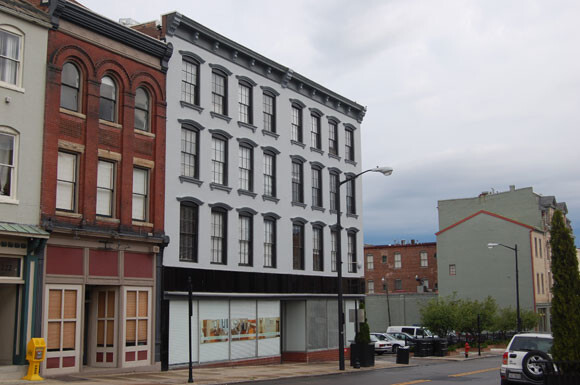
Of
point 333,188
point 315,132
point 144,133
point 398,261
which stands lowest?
point 398,261

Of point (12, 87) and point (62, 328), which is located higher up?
point (12, 87)

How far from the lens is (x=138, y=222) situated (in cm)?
2595

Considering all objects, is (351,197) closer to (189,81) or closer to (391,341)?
(391,341)

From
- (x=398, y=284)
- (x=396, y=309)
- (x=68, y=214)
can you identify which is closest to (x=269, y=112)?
(x=68, y=214)

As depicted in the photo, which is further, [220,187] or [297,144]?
[297,144]

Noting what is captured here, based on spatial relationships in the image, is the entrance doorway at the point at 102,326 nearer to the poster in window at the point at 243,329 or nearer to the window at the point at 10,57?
the poster in window at the point at 243,329

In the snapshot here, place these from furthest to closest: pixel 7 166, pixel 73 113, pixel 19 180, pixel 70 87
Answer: pixel 70 87 < pixel 73 113 < pixel 19 180 < pixel 7 166

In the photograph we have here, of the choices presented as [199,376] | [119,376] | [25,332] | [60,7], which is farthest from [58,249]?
[60,7]

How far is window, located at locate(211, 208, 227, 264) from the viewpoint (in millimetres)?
30047

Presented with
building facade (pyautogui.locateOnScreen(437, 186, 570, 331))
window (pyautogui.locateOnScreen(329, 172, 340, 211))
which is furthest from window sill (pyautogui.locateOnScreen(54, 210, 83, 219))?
building facade (pyautogui.locateOnScreen(437, 186, 570, 331))

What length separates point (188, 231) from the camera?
93.7 feet

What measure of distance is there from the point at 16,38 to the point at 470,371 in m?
22.2

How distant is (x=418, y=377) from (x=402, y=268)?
59.6 meters

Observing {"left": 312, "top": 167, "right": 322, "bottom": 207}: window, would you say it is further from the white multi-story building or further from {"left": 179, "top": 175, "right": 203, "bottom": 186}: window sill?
{"left": 179, "top": 175, "right": 203, "bottom": 186}: window sill
